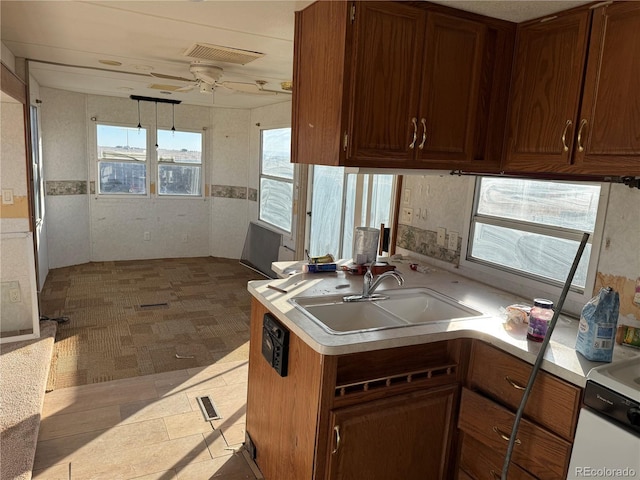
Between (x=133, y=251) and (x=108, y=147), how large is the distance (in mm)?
1504

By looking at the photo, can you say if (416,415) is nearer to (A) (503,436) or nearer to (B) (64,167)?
(A) (503,436)

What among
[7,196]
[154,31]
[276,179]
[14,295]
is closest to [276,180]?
[276,179]

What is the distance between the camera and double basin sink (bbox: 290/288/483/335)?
2.16 meters

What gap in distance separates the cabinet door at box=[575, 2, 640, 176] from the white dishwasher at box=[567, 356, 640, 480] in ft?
2.48

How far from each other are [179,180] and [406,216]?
4.69 meters

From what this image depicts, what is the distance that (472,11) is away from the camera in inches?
83.1

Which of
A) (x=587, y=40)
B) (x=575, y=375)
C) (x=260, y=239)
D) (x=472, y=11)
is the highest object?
(x=472, y=11)

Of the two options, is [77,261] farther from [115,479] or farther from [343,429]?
[343,429]

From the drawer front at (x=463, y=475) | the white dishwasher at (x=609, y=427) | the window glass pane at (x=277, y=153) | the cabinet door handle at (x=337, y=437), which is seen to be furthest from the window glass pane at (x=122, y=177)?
the white dishwasher at (x=609, y=427)

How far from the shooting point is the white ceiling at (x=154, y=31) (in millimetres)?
2287

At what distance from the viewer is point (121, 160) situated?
6559mm

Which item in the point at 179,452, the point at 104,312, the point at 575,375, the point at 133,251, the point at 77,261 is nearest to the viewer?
the point at 575,375

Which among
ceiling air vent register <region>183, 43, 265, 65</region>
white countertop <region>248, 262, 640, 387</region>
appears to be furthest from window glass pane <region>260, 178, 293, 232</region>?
white countertop <region>248, 262, 640, 387</region>

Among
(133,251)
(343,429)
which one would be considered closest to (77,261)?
(133,251)
